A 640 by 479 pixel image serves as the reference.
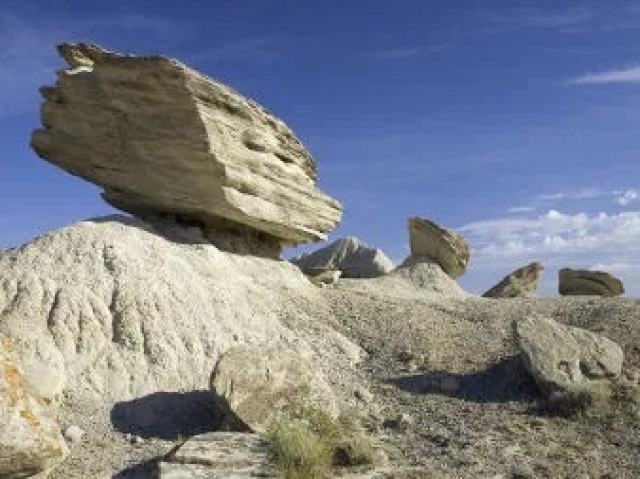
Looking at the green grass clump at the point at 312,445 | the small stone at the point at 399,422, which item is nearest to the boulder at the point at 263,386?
the green grass clump at the point at 312,445

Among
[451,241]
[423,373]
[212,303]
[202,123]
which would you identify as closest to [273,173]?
[202,123]

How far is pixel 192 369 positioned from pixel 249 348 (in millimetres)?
1625

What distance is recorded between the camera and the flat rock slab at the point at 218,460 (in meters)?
11.6

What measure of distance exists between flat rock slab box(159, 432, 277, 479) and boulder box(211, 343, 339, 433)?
0.65 meters

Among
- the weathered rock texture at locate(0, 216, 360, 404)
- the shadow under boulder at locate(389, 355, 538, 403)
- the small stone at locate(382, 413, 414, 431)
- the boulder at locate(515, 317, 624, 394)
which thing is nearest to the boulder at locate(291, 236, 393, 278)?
the weathered rock texture at locate(0, 216, 360, 404)

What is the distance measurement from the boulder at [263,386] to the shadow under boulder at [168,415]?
69 cm

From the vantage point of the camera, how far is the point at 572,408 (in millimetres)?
14430

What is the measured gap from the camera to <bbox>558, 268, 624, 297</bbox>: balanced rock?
2967 centimetres

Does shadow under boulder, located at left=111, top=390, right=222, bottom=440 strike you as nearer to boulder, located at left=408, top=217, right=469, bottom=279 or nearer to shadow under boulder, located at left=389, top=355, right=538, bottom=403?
shadow under boulder, located at left=389, top=355, right=538, bottom=403

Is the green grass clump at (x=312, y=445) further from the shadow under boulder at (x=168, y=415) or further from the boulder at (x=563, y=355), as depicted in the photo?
the boulder at (x=563, y=355)

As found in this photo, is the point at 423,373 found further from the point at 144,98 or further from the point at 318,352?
the point at 144,98

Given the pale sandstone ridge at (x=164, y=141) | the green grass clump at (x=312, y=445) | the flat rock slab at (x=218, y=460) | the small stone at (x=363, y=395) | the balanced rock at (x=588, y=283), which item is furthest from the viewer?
the balanced rock at (x=588, y=283)

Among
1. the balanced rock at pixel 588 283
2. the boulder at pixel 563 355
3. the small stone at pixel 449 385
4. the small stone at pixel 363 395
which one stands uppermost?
the balanced rock at pixel 588 283

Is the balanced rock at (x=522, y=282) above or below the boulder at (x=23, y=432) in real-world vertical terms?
above
